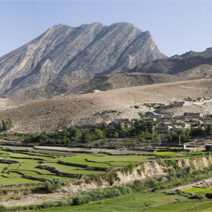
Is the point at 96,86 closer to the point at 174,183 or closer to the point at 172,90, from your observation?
the point at 172,90

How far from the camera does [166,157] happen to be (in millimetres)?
40500

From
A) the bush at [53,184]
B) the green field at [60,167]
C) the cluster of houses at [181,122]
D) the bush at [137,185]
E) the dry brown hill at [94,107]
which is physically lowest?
the bush at [137,185]

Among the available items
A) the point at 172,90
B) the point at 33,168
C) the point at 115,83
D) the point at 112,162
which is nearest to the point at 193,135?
the point at 112,162

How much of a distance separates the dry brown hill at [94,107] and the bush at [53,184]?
60.1m

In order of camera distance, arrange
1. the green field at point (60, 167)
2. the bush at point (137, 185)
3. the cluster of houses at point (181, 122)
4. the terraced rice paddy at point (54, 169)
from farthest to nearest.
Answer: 1. the cluster of houses at point (181, 122)
2. the green field at point (60, 167)
3. the terraced rice paddy at point (54, 169)
4. the bush at point (137, 185)

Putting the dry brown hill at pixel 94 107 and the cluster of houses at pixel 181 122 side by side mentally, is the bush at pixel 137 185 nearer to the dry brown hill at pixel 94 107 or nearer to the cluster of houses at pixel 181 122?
the cluster of houses at pixel 181 122

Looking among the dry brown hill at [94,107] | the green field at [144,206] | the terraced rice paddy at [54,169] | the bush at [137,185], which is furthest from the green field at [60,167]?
the dry brown hill at [94,107]

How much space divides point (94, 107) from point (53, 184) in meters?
82.3

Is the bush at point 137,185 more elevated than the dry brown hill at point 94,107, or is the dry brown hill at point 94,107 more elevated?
the dry brown hill at point 94,107

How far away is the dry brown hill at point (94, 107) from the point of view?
3871 inches

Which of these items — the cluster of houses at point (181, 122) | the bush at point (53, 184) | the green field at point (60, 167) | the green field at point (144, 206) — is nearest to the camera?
the green field at point (144, 206)

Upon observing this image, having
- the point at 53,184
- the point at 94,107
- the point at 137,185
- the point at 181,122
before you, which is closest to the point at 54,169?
the point at 53,184

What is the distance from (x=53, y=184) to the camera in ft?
99.2

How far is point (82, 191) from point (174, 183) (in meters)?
8.73
